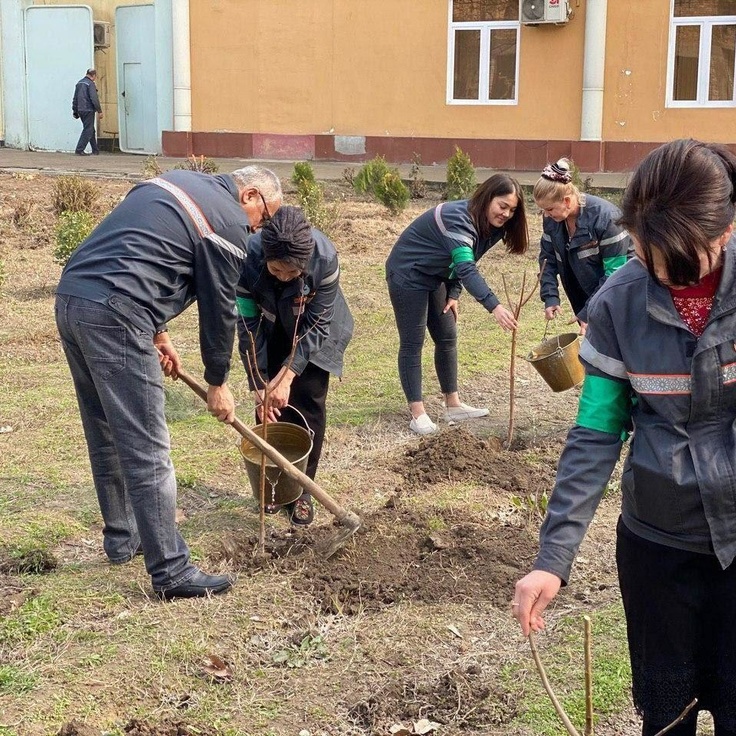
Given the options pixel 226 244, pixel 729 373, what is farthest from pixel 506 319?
pixel 729 373

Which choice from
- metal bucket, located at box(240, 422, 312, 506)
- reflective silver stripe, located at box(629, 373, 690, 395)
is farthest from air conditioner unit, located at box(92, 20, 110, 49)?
reflective silver stripe, located at box(629, 373, 690, 395)

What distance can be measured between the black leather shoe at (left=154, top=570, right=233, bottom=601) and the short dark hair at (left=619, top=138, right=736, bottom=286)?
2.57 meters

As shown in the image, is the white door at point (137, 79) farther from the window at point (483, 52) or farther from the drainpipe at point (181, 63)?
the window at point (483, 52)

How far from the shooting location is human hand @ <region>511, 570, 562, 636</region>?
220 centimetres

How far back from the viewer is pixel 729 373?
2162 mm


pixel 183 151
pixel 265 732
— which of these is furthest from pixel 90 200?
pixel 265 732

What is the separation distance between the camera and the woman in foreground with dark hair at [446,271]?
19.5ft

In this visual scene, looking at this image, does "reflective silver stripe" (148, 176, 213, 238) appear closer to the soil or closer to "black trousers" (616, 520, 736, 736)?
the soil

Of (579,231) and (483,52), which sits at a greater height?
(483,52)

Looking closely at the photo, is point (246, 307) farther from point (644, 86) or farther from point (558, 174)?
point (644, 86)

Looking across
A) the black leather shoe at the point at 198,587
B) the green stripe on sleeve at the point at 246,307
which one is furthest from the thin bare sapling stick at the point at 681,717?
the green stripe on sleeve at the point at 246,307

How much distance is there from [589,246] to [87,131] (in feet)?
56.1

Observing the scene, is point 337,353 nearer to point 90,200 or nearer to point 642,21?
point 90,200

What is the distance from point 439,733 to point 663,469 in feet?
4.80
